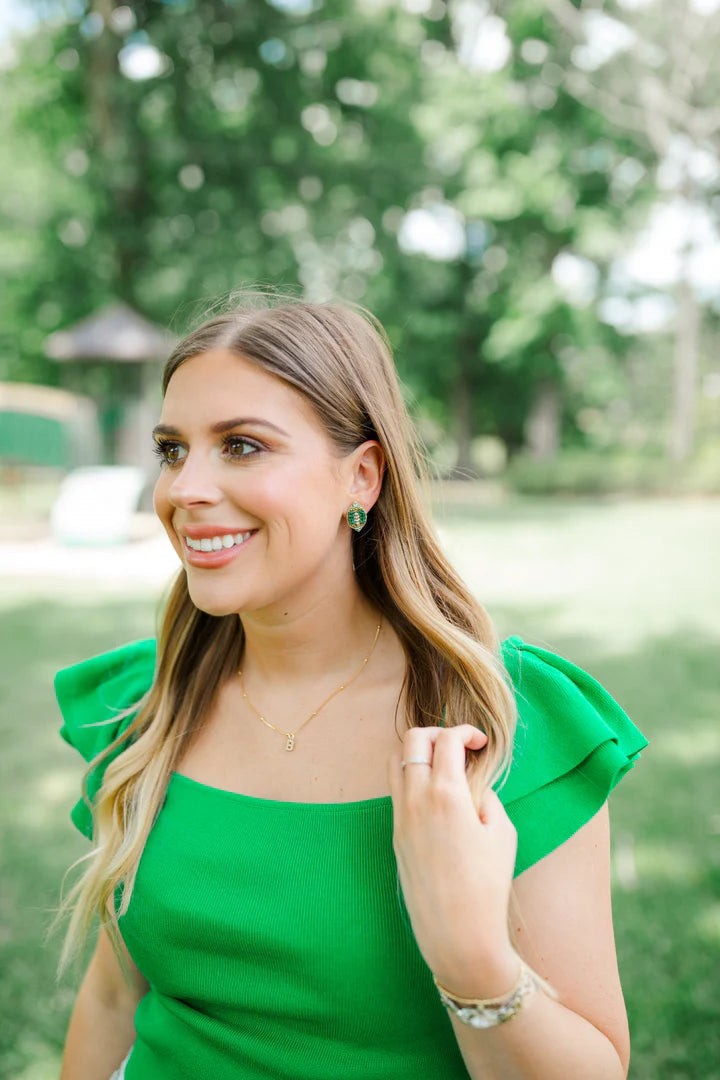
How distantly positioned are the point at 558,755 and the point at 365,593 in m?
0.58

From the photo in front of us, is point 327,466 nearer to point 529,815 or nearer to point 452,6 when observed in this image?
point 529,815

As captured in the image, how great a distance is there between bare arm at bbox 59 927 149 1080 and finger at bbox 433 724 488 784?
36.9 inches

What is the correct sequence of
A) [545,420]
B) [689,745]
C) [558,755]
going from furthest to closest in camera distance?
[545,420] < [689,745] < [558,755]

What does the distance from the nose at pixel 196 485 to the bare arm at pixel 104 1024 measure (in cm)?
95

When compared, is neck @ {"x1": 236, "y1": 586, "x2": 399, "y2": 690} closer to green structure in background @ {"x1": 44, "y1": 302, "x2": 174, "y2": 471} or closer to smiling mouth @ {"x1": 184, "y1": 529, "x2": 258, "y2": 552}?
smiling mouth @ {"x1": 184, "y1": 529, "x2": 258, "y2": 552}

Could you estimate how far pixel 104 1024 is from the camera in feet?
6.38

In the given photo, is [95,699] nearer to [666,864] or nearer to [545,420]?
[666,864]

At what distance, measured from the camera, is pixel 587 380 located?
31.3 m

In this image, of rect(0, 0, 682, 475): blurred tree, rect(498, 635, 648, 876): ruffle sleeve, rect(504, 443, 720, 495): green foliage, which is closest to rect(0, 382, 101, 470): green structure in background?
rect(0, 0, 682, 475): blurred tree

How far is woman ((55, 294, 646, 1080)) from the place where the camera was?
1414mm

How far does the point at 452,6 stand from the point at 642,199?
7.78 metres

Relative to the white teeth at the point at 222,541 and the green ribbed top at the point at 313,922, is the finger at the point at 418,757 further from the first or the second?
the white teeth at the point at 222,541

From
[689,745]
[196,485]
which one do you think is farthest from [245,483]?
[689,745]

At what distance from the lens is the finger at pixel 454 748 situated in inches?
55.5
